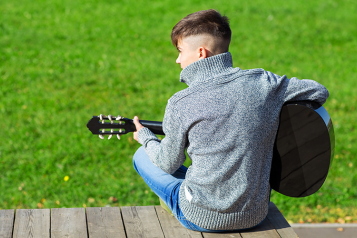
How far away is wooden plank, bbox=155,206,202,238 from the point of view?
8.16 feet

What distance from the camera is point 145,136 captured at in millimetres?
2467

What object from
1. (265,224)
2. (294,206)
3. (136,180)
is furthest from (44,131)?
(265,224)

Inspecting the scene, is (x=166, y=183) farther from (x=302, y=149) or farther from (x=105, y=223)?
(x=302, y=149)

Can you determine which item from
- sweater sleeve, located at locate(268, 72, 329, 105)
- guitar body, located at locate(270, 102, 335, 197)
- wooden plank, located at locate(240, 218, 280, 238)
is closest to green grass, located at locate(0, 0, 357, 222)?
wooden plank, located at locate(240, 218, 280, 238)

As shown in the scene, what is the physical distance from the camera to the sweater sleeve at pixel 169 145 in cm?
214

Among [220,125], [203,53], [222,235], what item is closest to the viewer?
[220,125]

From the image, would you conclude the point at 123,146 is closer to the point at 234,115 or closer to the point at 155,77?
the point at 155,77

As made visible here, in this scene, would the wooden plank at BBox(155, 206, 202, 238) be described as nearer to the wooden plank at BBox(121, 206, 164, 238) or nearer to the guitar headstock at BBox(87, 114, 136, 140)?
the wooden plank at BBox(121, 206, 164, 238)

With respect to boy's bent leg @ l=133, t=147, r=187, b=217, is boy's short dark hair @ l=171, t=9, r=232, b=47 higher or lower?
higher

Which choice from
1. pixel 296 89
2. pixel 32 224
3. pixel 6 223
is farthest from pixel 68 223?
pixel 296 89

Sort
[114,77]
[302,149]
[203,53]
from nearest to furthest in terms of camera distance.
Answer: [203,53]
[302,149]
[114,77]

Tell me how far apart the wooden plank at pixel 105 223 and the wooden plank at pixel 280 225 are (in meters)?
0.94

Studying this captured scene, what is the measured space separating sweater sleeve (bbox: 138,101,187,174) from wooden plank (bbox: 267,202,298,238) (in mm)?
795

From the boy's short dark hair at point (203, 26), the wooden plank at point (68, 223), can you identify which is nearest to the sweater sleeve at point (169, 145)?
the boy's short dark hair at point (203, 26)
